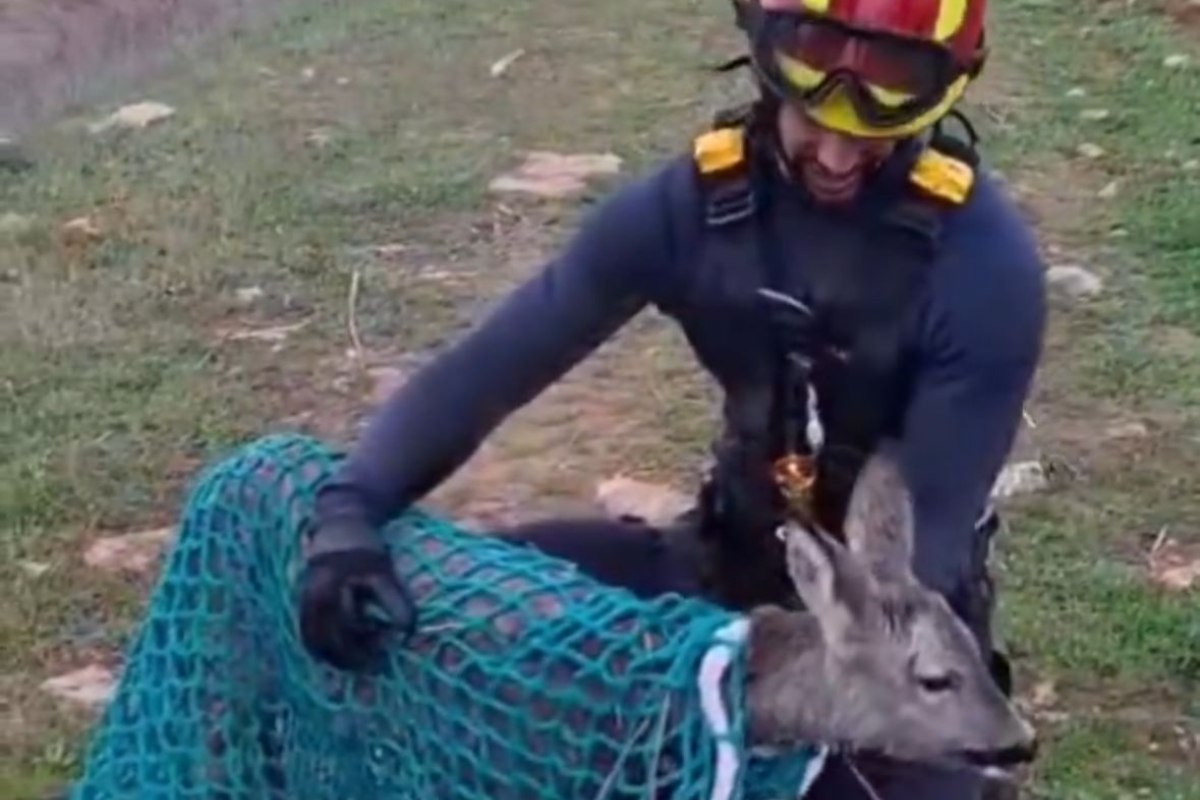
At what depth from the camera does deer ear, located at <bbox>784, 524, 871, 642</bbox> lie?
3080 mm

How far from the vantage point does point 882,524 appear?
3.24m

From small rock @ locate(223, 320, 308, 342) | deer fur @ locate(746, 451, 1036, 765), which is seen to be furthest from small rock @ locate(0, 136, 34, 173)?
deer fur @ locate(746, 451, 1036, 765)

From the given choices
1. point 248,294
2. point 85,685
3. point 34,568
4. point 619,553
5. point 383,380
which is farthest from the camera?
point 248,294

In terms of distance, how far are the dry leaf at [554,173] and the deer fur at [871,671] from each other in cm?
433

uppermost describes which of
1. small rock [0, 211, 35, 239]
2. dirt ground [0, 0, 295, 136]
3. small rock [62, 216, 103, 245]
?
small rock [62, 216, 103, 245]

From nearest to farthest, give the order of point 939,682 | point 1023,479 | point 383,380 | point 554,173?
point 939,682 → point 1023,479 → point 383,380 → point 554,173

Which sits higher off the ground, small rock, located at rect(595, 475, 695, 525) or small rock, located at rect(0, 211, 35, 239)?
small rock, located at rect(595, 475, 695, 525)

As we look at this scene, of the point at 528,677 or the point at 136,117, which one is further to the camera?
the point at 136,117

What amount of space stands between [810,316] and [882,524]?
17.7 inches

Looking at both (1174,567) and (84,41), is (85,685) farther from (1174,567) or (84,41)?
(84,41)

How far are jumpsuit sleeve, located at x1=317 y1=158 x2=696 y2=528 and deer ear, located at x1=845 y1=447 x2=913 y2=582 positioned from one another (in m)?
0.42

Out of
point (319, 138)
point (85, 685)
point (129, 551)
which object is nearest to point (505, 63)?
point (319, 138)

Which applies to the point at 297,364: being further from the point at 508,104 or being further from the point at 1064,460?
the point at 508,104

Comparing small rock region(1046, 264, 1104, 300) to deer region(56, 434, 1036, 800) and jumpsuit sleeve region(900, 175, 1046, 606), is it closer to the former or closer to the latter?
jumpsuit sleeve region(900, 175, 1046, 606)
